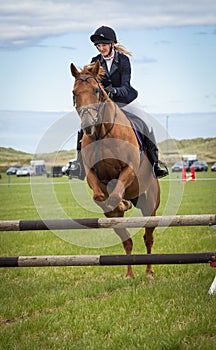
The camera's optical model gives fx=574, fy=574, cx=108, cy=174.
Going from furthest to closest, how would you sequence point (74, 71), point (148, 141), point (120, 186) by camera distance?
point (148, 141) < point (120, 186) < point (74, 71)

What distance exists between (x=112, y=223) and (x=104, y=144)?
5.77 feet

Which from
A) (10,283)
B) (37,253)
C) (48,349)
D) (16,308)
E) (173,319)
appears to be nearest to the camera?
(48,349)

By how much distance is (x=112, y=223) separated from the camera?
6.16 meters

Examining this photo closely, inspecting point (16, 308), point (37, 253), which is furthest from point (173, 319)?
point (37, 253)

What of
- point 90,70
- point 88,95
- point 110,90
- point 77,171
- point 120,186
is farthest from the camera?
point 77,171

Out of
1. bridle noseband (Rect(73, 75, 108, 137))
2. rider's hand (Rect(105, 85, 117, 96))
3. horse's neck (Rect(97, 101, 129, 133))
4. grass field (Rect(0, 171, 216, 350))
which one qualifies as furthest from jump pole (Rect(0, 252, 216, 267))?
rider's hand (Rect(105, 85, 117, 96))

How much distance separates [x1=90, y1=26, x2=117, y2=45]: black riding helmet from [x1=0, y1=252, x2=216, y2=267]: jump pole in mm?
3112

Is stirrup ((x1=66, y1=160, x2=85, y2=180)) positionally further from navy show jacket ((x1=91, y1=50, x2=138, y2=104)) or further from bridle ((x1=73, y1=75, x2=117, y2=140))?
navy show jacket ((x1=91, y1=50, x2=138, y2=104))

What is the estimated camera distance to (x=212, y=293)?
714 centimetres

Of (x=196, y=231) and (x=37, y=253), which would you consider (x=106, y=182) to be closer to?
(x=37, y=253)

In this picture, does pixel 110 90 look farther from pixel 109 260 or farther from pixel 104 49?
pixel 109 260

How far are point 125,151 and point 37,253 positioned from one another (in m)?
4.73

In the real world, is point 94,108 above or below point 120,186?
above

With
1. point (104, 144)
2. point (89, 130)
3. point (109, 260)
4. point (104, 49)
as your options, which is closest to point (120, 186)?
point (104, 144)
